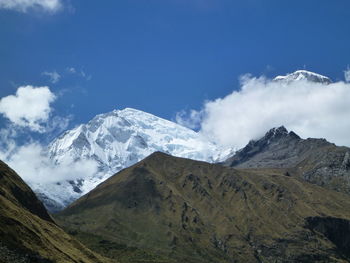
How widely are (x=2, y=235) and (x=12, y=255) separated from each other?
11239 millimetres

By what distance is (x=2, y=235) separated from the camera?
655ft

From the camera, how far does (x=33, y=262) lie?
199m

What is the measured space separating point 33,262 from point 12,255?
9794 mm

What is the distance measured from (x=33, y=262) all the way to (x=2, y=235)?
13815mm

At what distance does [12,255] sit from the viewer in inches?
7530
